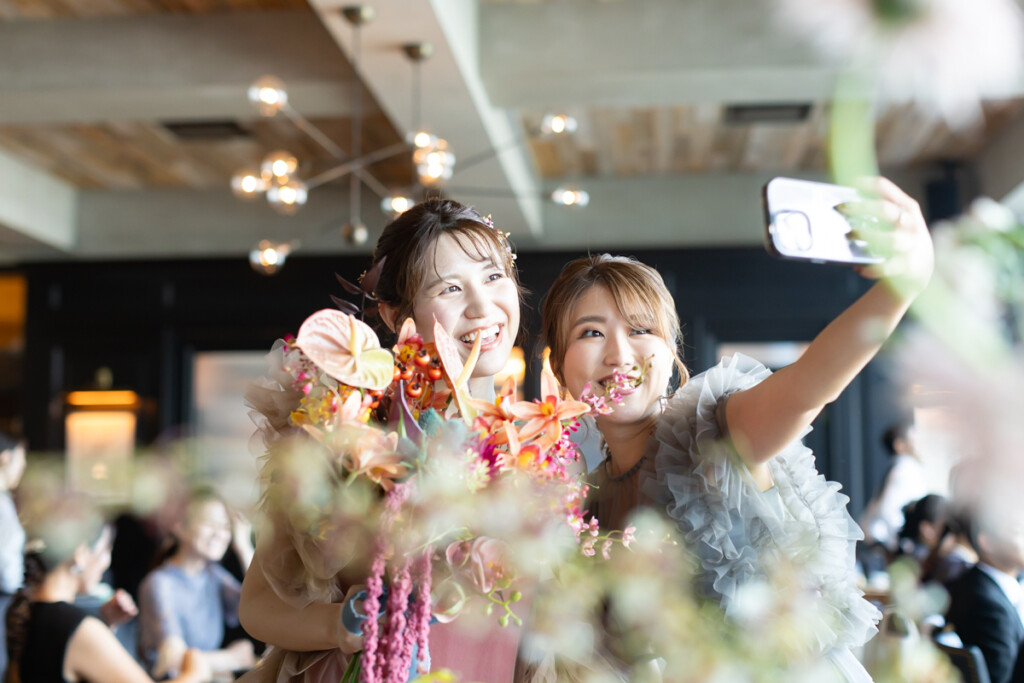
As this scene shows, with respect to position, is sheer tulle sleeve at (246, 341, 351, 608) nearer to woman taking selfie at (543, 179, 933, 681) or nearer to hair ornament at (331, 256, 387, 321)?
hair ornament at (331, 256, 387, 321)

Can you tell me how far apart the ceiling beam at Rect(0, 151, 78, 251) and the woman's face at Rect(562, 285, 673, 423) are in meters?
4.94

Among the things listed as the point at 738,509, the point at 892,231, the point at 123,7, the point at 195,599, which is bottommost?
the point at 195,599

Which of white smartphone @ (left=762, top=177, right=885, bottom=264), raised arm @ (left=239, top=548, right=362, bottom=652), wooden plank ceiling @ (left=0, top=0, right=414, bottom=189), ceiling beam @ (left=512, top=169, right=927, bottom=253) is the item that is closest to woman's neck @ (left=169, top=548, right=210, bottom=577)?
wooden plank ceiling @ (left=0, top=0, right=414, bottom=189)

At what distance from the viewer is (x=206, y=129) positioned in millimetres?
4594

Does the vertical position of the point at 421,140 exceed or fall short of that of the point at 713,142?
it falls short

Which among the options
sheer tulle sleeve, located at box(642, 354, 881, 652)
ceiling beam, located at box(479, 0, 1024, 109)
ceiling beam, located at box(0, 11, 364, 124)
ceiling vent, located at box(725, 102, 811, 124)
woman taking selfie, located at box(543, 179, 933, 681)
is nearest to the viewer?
woman taking selfie, located at box(543, 179, 933, 681)

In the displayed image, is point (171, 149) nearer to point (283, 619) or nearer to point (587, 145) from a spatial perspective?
point (587, 145)

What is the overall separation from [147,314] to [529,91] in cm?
350

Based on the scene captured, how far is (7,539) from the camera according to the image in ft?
8.18

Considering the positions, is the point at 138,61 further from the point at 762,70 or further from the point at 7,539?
the point at 762,70

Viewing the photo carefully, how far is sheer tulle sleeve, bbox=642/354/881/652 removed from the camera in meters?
0.97

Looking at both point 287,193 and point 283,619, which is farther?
point 287,193

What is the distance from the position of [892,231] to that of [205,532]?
2.82 m

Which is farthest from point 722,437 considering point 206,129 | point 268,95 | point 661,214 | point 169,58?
point 661,214
